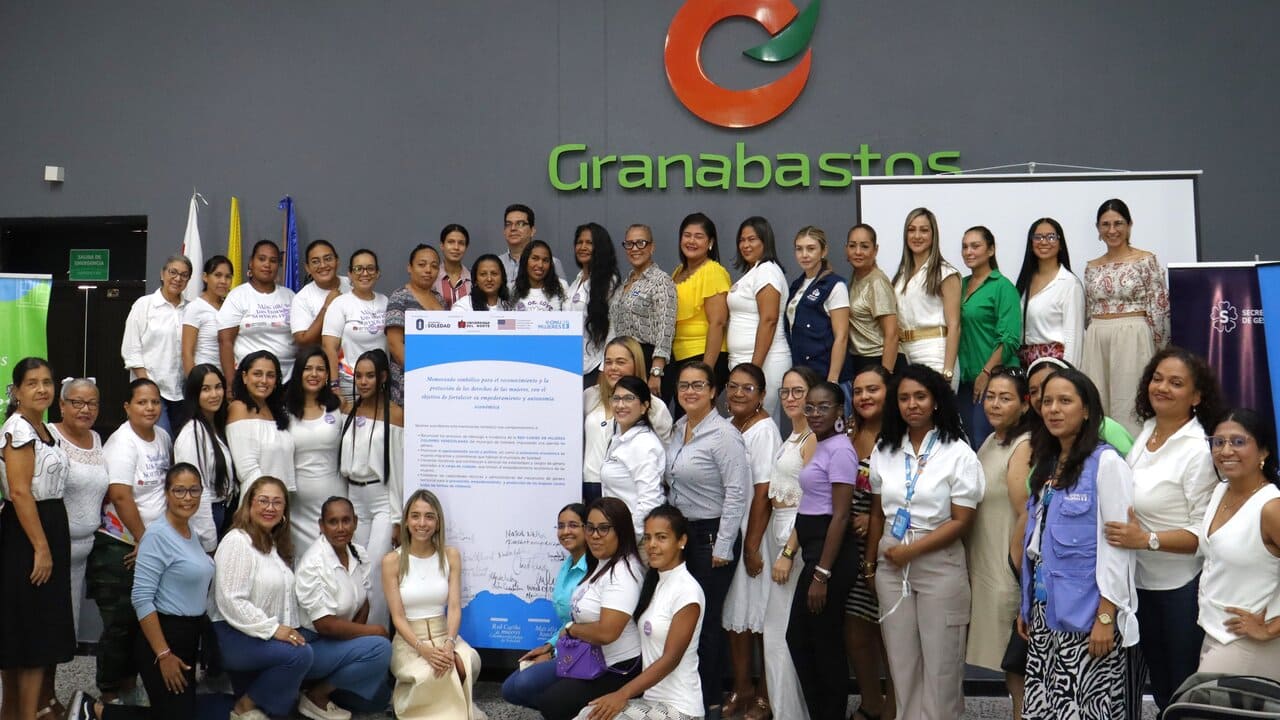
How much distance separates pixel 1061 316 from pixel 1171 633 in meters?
2.27

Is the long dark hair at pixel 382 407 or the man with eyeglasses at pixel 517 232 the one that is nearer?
the long dark hair at pixel 382 407

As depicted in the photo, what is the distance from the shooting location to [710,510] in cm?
506

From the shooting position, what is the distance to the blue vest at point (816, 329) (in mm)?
5875

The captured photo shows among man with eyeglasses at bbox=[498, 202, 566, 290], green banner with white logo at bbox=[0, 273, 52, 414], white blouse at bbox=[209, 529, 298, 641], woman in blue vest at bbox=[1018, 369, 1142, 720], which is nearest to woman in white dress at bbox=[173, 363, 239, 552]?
white blouse at bbox=[209, 529, 298, 641]

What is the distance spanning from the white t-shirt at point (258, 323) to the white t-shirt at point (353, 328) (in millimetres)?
451

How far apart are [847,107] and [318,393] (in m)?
4.00

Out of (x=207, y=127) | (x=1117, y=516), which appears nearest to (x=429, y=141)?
(x=207, y=127)

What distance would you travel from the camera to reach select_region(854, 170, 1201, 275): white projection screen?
21.2 ft

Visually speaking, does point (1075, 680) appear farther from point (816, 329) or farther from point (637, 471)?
point (816, 329)

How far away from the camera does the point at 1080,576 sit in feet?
12.4

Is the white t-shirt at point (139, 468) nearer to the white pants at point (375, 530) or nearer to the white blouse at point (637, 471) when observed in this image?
the white pants at point (375, 530)

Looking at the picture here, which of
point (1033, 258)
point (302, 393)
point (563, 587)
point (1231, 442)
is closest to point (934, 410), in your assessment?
point (1231, 442)

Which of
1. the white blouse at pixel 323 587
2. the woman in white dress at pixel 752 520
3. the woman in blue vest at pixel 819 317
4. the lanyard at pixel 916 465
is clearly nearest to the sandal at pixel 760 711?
the woman in white dress at pixel 752 520

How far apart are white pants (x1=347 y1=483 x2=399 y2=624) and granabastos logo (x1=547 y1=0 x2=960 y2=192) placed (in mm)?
2844
